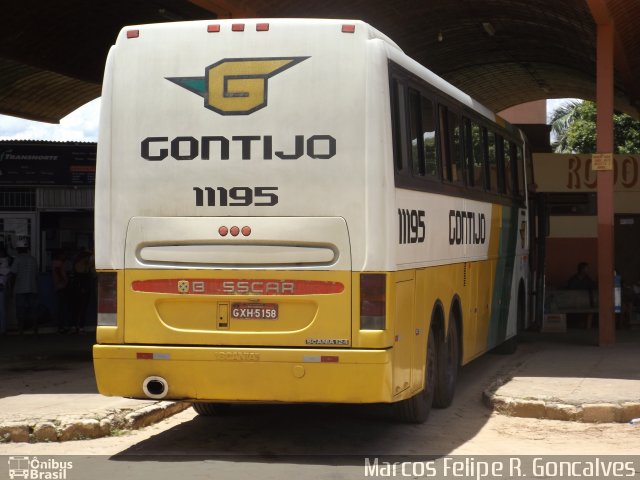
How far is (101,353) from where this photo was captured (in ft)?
31.4

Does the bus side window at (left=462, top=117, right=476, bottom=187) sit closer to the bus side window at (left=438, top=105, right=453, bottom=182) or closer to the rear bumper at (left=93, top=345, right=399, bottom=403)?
the bus side window at (left=438, top=105, right=453, bottom=182)

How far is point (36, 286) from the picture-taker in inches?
839

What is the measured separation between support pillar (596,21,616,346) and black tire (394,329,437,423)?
273 inches

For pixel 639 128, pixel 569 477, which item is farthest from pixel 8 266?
pixel 639 128

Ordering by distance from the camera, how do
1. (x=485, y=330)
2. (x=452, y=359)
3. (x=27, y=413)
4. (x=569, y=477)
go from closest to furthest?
(x=569, y=477)
(x=27, y=413)
(x=452, y=359)
(x=485, y=330)

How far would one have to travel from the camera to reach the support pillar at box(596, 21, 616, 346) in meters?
17.8

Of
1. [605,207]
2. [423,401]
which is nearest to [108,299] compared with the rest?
[423,401]

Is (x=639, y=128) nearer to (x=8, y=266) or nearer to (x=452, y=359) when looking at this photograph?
(x=8, y=266)

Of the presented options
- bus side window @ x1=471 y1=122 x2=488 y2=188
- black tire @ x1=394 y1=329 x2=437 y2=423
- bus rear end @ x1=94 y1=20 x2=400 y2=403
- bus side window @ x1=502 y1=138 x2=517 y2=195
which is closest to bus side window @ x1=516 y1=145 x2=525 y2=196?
bus side window @ x1=502 y1=138 x2=517 y2=195

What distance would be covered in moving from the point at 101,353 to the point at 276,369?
143 centimetres

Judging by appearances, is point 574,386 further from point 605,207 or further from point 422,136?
point 605,207

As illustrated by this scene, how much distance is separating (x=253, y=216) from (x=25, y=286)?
12529 millimetres

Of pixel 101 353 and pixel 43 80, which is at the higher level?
pixel 43 80

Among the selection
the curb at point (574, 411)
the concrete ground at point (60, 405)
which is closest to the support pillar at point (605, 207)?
the curb at point (574, 411)
